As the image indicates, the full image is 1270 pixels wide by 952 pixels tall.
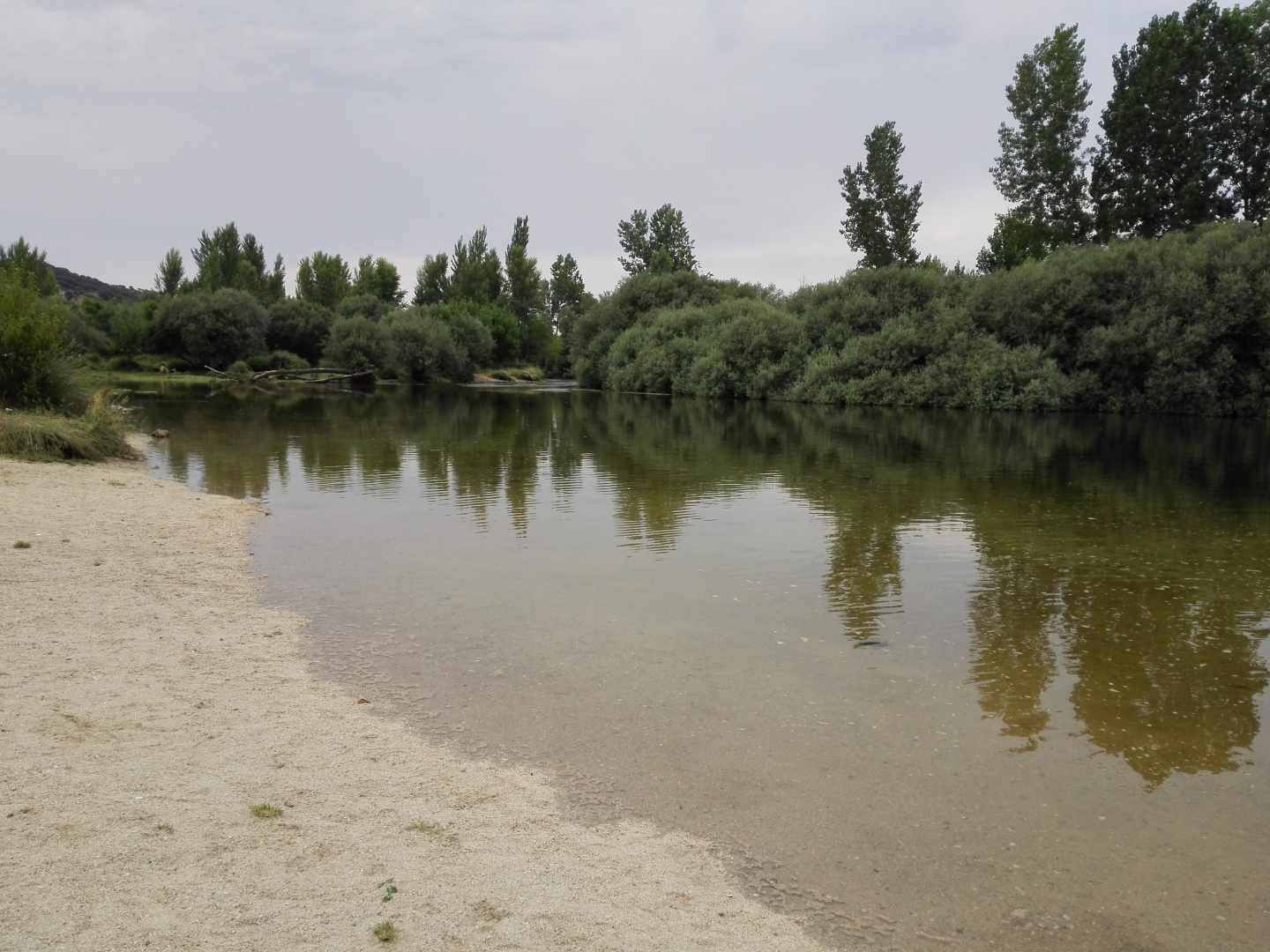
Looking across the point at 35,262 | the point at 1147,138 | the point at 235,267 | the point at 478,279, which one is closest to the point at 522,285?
the point at 478,279

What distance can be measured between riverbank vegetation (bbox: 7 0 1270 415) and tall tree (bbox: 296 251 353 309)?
21.2 meters

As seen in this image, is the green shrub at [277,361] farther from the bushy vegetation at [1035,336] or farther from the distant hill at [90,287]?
the distant hill at [90,287]

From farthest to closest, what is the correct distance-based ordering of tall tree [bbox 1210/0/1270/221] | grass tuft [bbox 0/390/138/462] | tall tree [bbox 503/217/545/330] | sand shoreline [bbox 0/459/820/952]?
tall tree [bbox 503/217/545/330]
tall tree [bbox 1210/0/1270/221]
grass tuft [bbox 0/390/138/462]
sand shoreline [bbox 0/459/820/952]

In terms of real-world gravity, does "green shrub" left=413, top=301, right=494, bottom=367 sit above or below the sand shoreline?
above

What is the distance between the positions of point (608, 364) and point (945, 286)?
28.5 meters

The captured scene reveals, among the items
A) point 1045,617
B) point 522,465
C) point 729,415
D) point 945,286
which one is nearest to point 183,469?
point 522,465

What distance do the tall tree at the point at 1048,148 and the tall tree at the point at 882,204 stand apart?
30.7 ft

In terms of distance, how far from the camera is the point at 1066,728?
6605 mm

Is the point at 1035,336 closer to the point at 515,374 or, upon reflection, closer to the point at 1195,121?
the point at 1195,121

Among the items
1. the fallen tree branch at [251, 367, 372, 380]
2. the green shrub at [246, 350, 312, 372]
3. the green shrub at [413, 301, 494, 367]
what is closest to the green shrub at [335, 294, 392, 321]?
the green shrub at [413, 301, 494, 367]

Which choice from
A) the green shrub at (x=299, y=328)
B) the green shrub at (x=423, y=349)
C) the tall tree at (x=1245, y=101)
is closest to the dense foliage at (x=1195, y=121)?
the tall tree at (x=1245, y=101)

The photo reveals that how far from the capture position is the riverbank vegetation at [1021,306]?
143ft

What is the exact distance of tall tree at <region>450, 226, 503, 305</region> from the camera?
110 m

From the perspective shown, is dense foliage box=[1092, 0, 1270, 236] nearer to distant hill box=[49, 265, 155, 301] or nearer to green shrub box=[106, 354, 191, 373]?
green shrub box=[106, 354, 191, 373]
